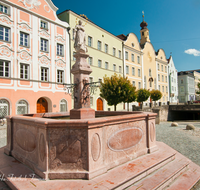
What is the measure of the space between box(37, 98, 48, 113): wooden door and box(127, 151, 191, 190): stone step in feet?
52.4

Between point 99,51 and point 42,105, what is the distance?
12.2 m

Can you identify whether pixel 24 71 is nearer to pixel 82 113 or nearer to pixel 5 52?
pixel 5 52

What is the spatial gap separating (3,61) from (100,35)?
1522cm

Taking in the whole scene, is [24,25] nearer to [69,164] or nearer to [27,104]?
[27,104]

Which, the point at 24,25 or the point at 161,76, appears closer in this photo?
the point at 24,25

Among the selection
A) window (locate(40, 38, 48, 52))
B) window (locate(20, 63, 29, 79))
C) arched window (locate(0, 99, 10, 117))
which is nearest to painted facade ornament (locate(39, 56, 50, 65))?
window (locate(40, 38, 48, 52))

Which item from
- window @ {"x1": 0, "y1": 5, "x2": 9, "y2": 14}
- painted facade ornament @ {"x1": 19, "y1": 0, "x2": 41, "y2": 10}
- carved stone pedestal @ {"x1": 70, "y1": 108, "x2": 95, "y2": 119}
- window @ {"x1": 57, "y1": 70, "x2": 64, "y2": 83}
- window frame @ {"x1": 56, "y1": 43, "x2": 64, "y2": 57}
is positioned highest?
painted facade ornament @ {"x1": 19, "y1": 0, "x2": 41, "y2": 10}

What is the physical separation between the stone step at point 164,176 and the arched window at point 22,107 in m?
14.9

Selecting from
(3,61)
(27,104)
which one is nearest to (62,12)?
(3,61)

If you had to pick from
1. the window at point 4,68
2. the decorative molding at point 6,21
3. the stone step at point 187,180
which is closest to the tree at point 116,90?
the window at point 4,68

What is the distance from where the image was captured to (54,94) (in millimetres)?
19094

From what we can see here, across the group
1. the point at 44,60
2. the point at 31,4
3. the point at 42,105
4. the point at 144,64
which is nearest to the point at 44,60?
the point at 44,60

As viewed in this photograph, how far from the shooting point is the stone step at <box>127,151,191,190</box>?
3.61m

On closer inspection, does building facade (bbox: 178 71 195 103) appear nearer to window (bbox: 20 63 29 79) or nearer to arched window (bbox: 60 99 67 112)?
arched window (bbox: 60 99 67 112)
